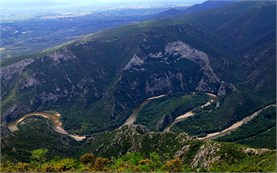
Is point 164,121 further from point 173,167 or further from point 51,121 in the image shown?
point 173,167

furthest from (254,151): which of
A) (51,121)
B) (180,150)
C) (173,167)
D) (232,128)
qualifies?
(51,121)

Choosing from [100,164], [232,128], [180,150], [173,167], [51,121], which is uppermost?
[173,167]

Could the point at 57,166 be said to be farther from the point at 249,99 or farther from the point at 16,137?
the point at 249,99

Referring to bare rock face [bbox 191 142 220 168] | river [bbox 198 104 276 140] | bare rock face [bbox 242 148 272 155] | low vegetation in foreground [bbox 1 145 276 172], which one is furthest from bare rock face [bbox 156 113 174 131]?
low vegetation in foreground [bbox 1 145 276 172]

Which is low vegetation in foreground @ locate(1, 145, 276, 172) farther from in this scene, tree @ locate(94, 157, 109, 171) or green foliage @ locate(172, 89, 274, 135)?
green foliage @ locate(172, 89, 274, 135)

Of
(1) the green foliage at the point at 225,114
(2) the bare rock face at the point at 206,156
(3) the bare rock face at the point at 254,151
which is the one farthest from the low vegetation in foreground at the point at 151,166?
(1) the green foliage at the point at 225,114

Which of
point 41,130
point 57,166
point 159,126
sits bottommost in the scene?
point 159,126

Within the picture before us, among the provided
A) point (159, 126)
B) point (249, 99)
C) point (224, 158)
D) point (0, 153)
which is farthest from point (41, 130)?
point (249, 99)

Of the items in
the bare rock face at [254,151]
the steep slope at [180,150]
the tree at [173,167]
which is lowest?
the steep slope at [180,150]

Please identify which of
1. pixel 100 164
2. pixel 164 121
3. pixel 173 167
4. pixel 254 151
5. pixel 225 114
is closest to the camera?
pixel 173 167

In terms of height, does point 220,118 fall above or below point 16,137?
below

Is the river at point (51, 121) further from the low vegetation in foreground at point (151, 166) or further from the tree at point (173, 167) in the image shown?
the tree at point (173, 167)
